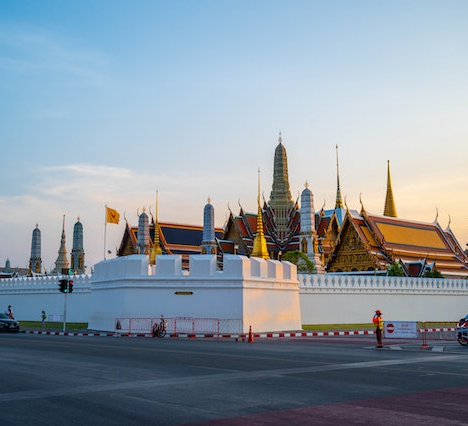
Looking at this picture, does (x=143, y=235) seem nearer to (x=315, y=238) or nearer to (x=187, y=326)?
(x=315, y=238)

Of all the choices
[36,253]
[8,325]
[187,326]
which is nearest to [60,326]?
[8,325]

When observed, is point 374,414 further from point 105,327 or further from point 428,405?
point 105,327

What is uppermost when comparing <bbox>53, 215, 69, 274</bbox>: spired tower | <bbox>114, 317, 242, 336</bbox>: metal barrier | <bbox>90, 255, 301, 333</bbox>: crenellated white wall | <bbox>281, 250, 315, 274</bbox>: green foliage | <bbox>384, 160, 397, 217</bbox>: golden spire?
<bbox>384, 160, 397, 217</bbox>: golden spire

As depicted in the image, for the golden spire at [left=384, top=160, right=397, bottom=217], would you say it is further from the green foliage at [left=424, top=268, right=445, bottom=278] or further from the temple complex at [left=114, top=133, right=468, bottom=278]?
the green foliage at [left=424, top=268, right=445, bottom=278]

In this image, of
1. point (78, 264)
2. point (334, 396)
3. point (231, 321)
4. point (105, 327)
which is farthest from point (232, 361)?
point (78, 264)

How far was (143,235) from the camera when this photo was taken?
6912cm

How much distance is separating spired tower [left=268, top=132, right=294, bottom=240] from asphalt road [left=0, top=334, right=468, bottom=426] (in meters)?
51.5

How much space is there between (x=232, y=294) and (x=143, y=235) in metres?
38.7

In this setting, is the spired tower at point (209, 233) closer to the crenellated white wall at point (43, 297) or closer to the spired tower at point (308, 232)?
the spired tower at point (308, 232)

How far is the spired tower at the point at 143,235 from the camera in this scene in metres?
68.4

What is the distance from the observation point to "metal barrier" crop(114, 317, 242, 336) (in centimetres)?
3103

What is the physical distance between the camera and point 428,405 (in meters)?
9.08

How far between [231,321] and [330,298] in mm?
9664

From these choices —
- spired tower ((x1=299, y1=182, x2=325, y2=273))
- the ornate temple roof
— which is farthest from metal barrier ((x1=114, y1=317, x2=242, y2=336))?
the ornate temple roof
